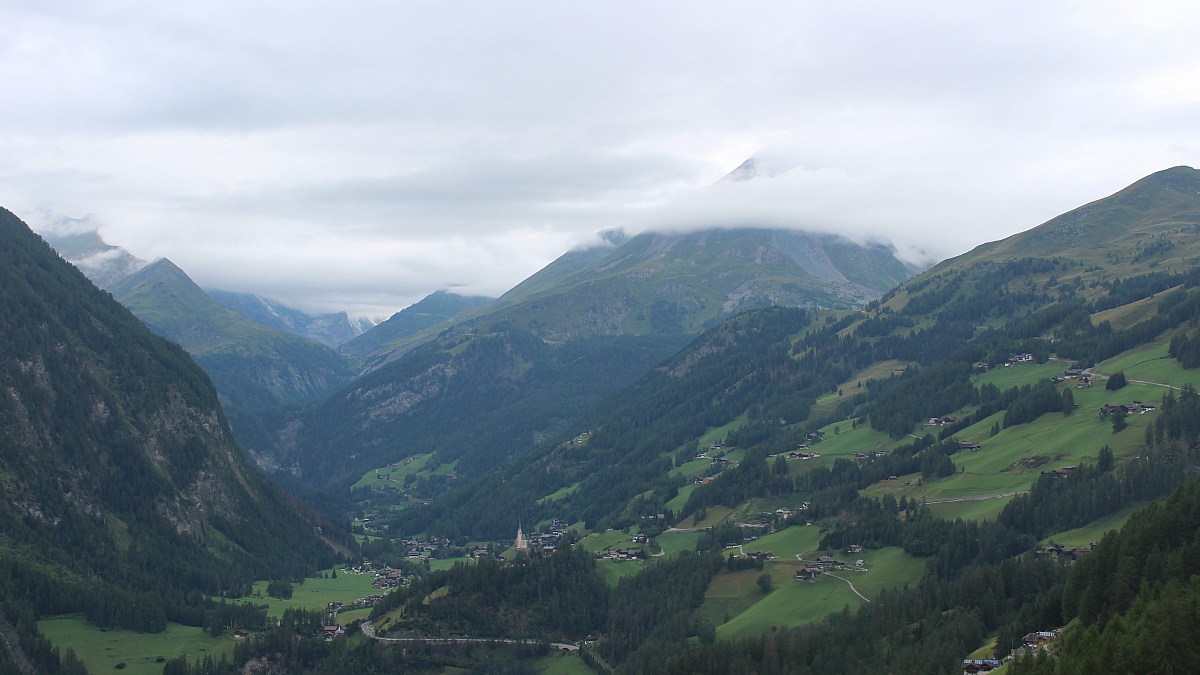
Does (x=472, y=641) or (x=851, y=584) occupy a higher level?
(x=851, y=584)

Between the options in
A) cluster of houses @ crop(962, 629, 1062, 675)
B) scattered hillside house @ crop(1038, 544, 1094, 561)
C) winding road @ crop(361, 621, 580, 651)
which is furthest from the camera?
winding road @ crop(361, 621, 580, 651)

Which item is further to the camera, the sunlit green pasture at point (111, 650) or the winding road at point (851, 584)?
the sunlit green pasture at point (111, 650)

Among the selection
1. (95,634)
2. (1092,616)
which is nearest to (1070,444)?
(1092,616)

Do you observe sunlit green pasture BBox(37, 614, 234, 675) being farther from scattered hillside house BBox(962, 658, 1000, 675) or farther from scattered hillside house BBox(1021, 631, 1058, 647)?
scattered hillside house BBox(1021, 631, 1058, 647)

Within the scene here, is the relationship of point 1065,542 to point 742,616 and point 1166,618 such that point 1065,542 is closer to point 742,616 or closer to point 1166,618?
point 742,616

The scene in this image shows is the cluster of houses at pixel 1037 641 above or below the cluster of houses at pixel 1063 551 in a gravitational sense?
above

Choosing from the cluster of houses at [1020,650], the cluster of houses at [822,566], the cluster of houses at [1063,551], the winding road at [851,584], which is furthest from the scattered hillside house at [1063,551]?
the cluster of houses at [1020,650]

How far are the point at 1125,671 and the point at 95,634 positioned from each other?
184 meters

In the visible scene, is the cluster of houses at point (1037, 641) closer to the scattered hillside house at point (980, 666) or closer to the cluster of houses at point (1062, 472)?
the scattered hillside house at point (980, 666)

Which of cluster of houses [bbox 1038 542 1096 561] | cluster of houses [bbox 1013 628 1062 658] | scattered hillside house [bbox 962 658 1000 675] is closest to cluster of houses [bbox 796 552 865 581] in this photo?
cluster of houses [bbox 1038 542 1096 561]

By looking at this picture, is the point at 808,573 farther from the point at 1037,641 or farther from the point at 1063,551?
the point at 1037,641

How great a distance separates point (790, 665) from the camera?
454ft

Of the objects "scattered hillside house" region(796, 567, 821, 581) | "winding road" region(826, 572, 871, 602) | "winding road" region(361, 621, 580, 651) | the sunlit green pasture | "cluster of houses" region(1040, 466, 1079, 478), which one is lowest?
"winding road" region(361, 621, 580, 651)

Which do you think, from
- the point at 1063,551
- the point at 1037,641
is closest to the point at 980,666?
the point at 1037,641
